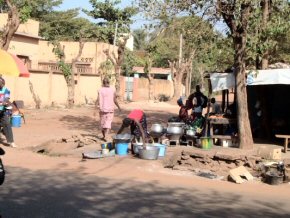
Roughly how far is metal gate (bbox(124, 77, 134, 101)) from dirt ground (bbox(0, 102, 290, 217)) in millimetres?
26852

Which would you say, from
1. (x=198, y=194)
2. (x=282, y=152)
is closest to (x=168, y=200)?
(x=198, y=194)

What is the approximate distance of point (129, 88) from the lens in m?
39.2

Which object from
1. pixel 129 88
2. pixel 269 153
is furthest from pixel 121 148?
pixel 129 88

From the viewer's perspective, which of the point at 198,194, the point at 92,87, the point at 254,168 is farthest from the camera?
the point at 92,87

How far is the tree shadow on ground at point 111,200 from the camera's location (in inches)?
240

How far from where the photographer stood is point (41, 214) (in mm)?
5855

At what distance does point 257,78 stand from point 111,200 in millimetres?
6819

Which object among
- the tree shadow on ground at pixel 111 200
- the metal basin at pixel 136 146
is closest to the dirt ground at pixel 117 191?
the tree shadow on ground at pixel 111 200

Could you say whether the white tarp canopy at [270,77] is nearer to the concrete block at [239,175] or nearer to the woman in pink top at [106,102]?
the concrete block at [239,175]

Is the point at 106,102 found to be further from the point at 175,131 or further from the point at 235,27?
the point at 235,27

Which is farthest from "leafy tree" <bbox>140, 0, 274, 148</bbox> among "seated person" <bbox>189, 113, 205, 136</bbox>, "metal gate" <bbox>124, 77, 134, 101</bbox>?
"metal gate" <bbox>124, 77, 134, 101</bbox>

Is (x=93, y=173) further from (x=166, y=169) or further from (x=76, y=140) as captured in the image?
(x=76, y=140)

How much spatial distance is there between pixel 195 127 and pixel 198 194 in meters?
5.67

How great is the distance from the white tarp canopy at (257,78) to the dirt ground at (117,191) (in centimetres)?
245
